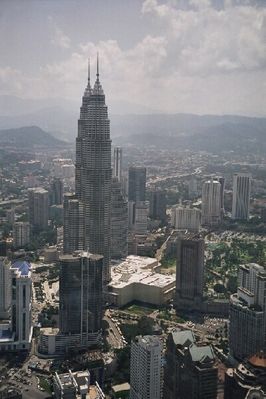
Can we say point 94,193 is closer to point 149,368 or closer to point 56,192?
point 149,368

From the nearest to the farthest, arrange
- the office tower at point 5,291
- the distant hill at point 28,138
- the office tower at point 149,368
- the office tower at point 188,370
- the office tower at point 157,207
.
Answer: the office tower at point 188,370
the office tower at point 149,368
the office tower at point 5,291
the office tower at point 157,207
the distant hill at point 28,138

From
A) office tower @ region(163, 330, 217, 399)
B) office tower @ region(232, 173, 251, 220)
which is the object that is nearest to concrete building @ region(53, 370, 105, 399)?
office tower @ region(163, 330, 217, 399)

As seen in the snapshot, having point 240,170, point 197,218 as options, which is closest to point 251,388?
point 197,218

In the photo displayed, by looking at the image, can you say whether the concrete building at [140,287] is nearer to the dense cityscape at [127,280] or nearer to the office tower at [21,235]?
the dense cityscape at [127,280]

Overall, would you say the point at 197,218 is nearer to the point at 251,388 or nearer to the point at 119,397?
the point at 119,397

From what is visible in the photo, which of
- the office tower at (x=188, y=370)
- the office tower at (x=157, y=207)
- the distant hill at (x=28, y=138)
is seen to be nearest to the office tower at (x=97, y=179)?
→ the office tower at (x=188, y=370)

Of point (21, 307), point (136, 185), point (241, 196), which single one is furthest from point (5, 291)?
point (241, 196)

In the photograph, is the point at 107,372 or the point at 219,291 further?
the point at 219,291
